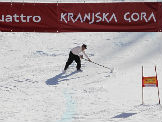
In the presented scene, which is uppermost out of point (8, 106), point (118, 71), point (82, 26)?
point (82, 26)

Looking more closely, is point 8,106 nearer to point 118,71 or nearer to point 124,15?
point 124,15

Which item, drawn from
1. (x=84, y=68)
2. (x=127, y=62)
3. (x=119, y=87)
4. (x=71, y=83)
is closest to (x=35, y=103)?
(x=71, y=83)

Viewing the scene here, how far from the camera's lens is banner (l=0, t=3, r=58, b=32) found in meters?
10.9

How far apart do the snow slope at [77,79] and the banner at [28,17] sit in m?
2.02

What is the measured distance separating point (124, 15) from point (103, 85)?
2.60 metres

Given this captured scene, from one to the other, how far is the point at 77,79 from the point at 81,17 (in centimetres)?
281

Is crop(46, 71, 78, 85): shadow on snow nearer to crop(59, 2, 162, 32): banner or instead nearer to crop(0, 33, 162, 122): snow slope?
crop(0, 33, 162, 122): snow slope

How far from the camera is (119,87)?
1212 centimetres

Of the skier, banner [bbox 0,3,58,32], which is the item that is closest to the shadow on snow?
the skier

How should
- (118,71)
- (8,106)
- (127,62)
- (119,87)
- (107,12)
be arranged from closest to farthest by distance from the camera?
(8,106), (107,12), (119,87), (118,71), (127,62)

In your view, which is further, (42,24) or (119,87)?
(119,87)

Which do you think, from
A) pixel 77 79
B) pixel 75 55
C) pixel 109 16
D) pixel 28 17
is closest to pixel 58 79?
pixel 77 79

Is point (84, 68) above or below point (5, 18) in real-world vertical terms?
below

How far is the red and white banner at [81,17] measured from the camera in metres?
10.9
